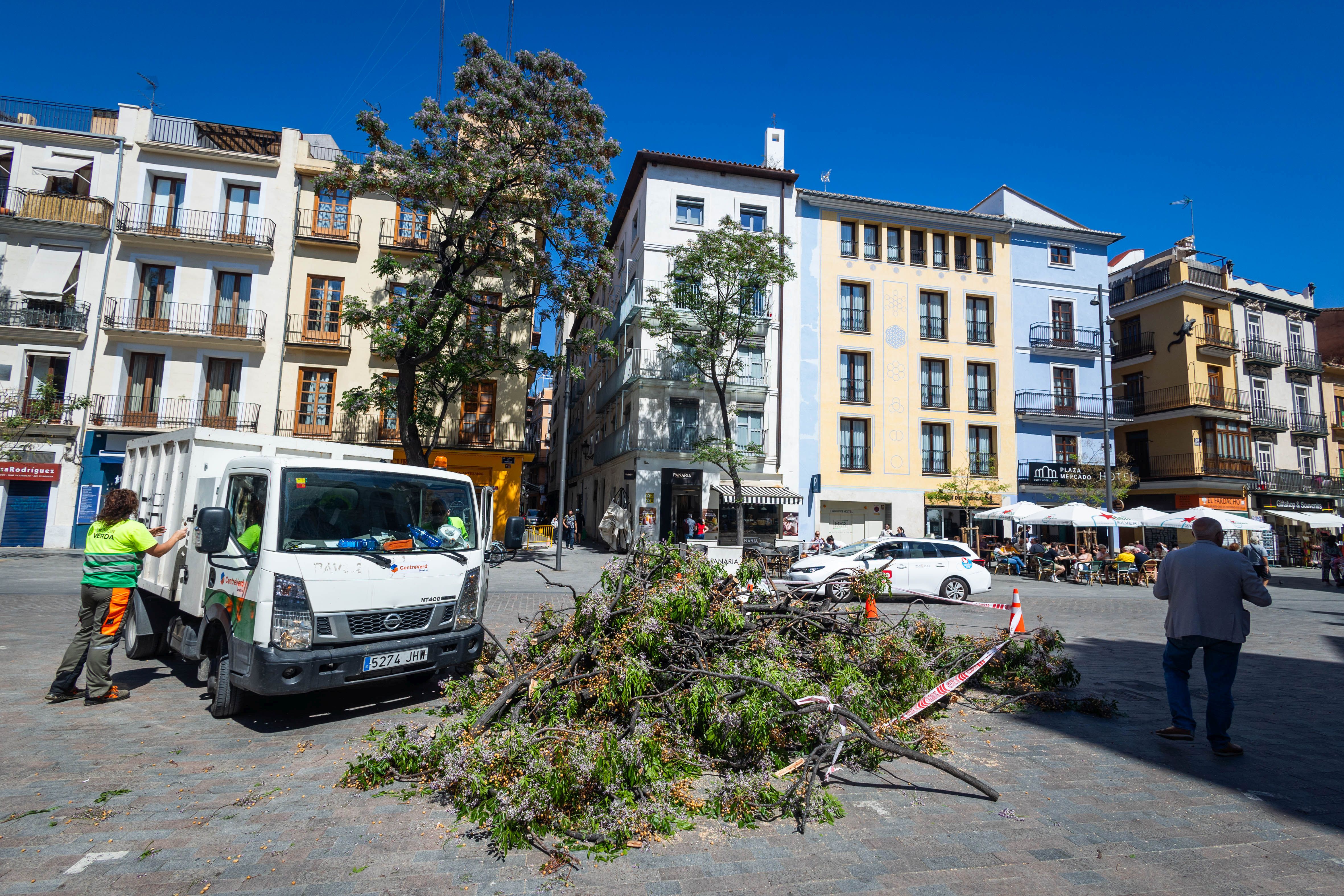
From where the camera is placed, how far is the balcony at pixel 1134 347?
36969 mm

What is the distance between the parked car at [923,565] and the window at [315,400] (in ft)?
67.2

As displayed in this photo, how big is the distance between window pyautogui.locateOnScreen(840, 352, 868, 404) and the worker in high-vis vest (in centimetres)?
2773

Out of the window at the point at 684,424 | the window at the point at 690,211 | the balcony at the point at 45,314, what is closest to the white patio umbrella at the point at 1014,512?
the window at the point at 684,424

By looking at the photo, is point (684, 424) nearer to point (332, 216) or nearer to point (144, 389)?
point (332, 216)

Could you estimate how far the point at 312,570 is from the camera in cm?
561

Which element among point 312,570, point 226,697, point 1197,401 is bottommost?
point 226,697

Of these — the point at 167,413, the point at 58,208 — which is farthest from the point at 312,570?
the point at 58,208

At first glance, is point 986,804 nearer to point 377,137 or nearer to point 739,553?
point 739,553

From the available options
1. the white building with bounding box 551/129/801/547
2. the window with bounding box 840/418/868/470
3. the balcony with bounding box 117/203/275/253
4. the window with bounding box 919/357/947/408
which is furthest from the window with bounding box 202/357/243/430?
the window with bounding box 919/357/947/408

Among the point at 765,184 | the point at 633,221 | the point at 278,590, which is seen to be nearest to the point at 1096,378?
the point at 765,184

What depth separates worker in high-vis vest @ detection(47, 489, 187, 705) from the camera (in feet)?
20.1

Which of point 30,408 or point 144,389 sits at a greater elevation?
point 144,389

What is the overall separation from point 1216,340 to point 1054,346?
10.7 meters

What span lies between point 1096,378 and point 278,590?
38040 mm
